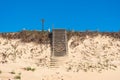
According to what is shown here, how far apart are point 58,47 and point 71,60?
2683mm

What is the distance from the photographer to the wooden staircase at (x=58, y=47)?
30750mm

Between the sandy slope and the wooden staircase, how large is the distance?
49cm

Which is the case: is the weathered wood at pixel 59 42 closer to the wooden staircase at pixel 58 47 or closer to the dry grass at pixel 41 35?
the wooden staircase at pixel 58 47

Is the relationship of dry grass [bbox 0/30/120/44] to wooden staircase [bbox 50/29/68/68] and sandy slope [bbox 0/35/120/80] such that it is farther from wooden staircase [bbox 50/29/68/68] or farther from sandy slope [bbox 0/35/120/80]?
wooden staircase [bbox 50/29/68/68]

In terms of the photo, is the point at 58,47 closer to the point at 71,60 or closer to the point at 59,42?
the point at 59,42

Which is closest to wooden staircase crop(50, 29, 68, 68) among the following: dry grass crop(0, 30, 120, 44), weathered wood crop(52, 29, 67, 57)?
weathered wood crop(52, 29, 67, 57)

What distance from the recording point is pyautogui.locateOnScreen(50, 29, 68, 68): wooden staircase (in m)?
30.8

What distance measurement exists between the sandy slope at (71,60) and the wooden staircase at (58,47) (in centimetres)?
49

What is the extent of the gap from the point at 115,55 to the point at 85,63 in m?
4.02

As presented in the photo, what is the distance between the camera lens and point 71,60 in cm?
3122

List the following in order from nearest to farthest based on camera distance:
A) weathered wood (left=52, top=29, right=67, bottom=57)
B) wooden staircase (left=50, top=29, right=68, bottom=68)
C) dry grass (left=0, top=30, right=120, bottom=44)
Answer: wooden staircase (left=50, top=29, right=68, bottom=68)
weathered wood (left=52, top=29, right=67, bottom=57)
dry grass (left=0, top=30, right=120, bottom=44)

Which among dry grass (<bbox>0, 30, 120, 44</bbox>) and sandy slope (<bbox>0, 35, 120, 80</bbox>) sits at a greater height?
dry grass (<bbox>0, 30, 120, 44</bbox>)

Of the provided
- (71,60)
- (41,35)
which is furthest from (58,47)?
(41,35)

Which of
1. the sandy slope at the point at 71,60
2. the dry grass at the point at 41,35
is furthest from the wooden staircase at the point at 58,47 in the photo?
the dry grass at the point at 41,35
